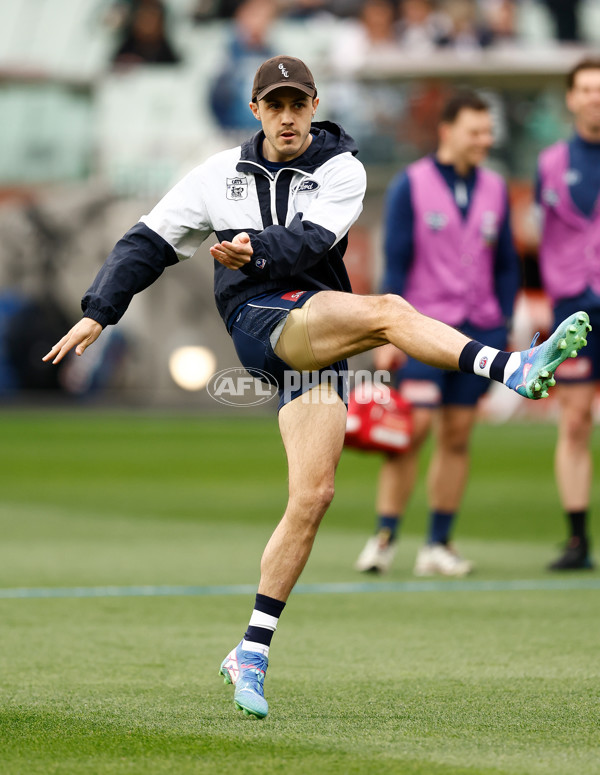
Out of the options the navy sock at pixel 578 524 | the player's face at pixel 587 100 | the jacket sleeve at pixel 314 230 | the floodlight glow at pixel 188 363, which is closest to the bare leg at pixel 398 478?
the navy sock at pixel 578 524

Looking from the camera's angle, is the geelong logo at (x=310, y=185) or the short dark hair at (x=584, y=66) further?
the short dark hair at (x=584, y=66)

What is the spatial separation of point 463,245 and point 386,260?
1.49 feet

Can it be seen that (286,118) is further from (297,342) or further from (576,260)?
(576,260)

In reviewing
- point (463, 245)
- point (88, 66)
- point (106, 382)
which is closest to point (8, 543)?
point (463, 245)

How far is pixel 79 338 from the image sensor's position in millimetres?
4770

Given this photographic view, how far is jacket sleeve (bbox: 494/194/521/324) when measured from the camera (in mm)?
8469

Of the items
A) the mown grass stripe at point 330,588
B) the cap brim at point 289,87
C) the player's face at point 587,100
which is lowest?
the mown grass stripe at point 330,588

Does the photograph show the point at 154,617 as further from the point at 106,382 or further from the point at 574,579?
the point at 106,382

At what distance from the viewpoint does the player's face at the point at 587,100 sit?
26.9 ft

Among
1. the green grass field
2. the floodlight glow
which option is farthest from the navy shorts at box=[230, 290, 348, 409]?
the floodlight glow

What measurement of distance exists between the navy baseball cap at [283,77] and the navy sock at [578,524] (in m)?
4.02

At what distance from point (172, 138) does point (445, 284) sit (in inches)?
979

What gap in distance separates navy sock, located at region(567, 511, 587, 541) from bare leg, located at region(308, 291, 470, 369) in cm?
382

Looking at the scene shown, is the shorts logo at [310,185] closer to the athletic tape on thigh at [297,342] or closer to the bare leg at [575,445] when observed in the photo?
the athletic tape on thigh at [297,342]
